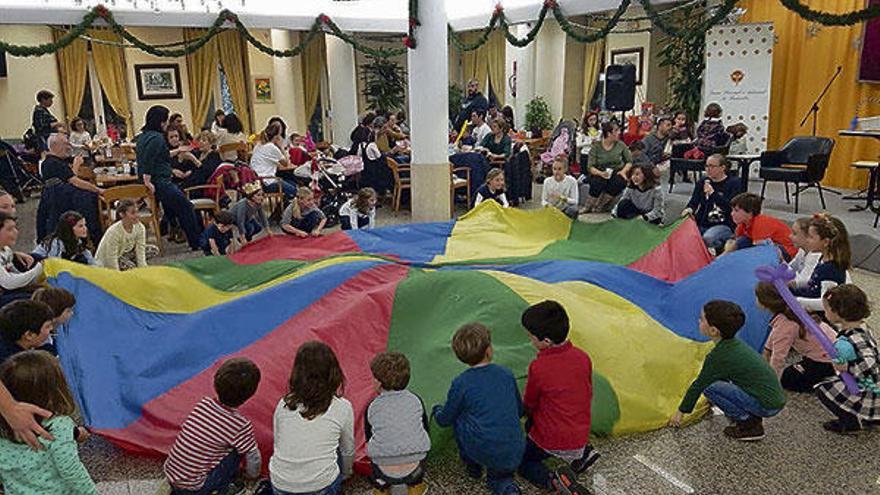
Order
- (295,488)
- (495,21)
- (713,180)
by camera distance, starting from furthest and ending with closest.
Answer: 1. (495,21)
2. (713,180)
3. (295,488)

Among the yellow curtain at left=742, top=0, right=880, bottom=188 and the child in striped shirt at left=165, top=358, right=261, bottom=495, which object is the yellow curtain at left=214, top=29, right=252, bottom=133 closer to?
the yellow curtain at left=742, top=0, right=880, bottom=188

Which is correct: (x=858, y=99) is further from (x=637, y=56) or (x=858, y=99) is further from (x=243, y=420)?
(x=243, y=420)

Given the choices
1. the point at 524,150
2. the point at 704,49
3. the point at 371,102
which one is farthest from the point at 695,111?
the point at 371,102

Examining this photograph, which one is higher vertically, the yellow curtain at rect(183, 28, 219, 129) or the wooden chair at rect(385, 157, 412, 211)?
the yellow curtain at rect(183, 28, 219, 129)

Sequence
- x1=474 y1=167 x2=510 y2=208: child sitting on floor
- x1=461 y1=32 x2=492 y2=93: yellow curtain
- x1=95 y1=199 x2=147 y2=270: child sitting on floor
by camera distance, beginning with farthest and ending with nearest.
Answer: x1=461 y1=32 x2=492 y2=93: yellow curtain → x1=474 y1=167 x2=510 y2=208: child sitting on floor → x1=95 y1=199 x2=147 y2=270: child sitting on floor

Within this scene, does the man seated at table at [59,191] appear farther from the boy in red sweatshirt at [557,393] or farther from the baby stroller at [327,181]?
the boy in red sweatshirt at [557,393]

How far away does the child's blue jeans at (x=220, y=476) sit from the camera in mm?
2553

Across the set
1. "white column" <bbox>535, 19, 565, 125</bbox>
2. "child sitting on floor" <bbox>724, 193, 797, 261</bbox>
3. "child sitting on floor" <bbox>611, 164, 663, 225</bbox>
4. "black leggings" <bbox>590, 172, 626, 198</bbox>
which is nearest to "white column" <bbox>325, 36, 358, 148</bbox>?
"white column" <bbox>535, 19, 565, 125</bbox>

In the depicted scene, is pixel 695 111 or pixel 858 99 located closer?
pixel 858 99

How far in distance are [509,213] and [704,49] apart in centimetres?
573

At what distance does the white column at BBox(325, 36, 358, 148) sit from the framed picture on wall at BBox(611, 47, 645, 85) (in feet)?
17.2

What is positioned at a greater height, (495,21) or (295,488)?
(495,21)

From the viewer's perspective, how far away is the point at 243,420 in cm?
258

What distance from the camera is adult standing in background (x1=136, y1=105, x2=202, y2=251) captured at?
6547 millimetres
